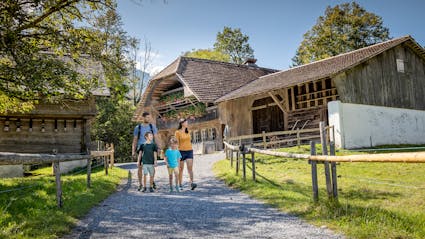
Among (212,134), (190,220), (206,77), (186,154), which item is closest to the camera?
(190,220)

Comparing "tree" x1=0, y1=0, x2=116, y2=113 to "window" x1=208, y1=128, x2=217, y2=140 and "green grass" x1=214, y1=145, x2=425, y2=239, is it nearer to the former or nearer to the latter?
"green grass" x1=214, y1=145, x2=425, y2=239

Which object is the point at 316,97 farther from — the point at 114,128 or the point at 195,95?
the point at 114,128

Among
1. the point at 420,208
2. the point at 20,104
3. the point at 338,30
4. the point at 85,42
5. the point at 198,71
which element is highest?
the point at 338,30

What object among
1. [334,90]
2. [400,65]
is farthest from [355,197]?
[400,65]

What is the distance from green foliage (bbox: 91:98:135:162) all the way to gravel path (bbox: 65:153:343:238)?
79.9 feet

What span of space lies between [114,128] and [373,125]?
69.1ft

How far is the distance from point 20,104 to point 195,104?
16.0 m

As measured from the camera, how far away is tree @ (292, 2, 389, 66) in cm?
3366

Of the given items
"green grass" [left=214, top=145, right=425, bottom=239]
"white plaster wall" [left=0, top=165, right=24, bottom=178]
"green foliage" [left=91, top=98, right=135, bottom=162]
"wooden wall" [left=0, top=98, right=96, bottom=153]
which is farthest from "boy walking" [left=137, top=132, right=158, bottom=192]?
"green foliage" [left=91, top=98, right=135, bottom=162]

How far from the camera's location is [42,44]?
1040 cm

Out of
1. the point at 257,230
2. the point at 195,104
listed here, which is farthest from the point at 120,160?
the point at 257,230

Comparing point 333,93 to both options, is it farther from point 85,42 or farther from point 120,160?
point 120,160

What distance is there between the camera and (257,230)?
5.06 metres

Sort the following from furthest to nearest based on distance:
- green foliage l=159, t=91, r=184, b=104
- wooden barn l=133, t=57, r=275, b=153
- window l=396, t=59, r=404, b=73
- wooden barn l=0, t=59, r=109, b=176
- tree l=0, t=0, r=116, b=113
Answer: green foliage l=159, t=91, r=184, b=104, wooden barn l=133, t=57, r=275, b=153, window l=396, t=59, r=404, b=73, wooden barn l=0, t=59, r=109, b=176, tree l=0, t=0, r=116, b=113
